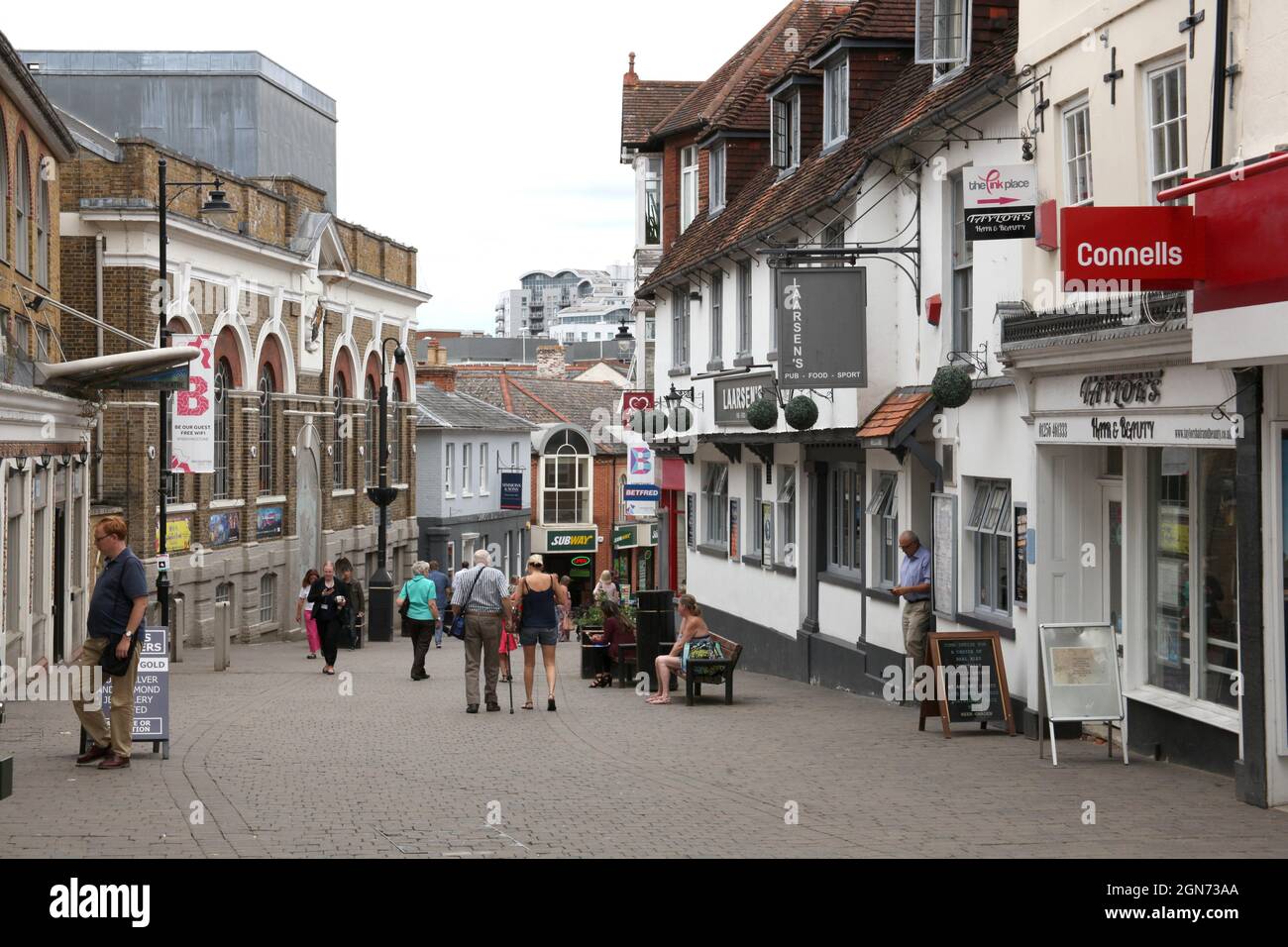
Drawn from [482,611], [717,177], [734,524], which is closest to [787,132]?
[717,177]

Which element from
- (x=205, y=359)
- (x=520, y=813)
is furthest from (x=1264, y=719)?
(x=205, y=359)

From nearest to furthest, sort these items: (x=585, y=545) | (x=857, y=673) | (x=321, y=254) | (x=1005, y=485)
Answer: (x=1005, y=485), (x=857, y=673), (x=321, y=254), (x=585, y=545)

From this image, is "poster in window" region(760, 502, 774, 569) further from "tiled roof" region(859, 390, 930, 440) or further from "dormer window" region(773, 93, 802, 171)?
"tiled roof" region(859, 390, 930, 440)

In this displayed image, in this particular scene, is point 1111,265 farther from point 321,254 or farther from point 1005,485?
point 321,254

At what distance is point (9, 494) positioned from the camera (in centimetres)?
1822

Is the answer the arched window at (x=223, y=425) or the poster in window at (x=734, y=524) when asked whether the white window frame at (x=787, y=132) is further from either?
the arched window at (x=223, y=425)

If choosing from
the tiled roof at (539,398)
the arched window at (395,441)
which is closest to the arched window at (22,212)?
the arched window at (395,441)

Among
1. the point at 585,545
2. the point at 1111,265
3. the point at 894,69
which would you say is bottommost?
the point at 585,545

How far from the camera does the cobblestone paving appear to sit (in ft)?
31.8

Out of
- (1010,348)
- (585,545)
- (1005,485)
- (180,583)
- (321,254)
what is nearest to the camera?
(1010,348)

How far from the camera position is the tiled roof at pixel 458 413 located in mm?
58844

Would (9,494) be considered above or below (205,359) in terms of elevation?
below

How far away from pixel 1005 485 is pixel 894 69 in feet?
26.5

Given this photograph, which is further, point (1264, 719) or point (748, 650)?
point (748, 650)
